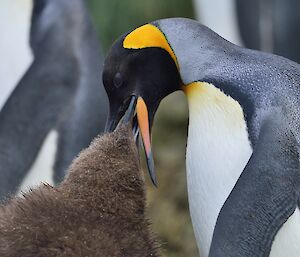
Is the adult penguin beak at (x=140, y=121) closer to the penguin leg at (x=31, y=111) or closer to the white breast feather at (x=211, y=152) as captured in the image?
the white breast feather at (x=211, y=152)

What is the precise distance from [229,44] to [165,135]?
275cm

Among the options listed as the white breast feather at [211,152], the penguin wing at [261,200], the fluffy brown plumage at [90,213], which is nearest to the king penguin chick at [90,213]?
the fluffy brown plumage at [90,213]

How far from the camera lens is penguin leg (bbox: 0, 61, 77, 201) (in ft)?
13.6

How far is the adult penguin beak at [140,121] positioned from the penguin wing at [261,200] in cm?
22

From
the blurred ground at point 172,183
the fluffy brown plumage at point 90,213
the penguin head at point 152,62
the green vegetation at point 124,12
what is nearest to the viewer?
the fluffy brown plumage at point 90,213

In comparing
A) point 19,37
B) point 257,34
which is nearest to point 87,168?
point 19,37

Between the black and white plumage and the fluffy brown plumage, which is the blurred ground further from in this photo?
the fluffy brown plumage

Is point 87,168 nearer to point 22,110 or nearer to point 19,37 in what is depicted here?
point 22,110

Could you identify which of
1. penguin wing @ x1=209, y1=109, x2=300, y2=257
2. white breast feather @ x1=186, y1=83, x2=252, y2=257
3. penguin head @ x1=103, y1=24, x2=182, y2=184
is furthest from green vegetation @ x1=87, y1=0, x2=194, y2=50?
penguin wing @ x1=209, y1=109, x2=300, y2=257

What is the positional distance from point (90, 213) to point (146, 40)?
2.93ft

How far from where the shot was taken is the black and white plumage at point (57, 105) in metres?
4.10

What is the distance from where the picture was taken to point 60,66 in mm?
4270

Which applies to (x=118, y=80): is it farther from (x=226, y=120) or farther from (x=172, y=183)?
(x=172, y=183)

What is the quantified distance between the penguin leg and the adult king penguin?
118 cm
